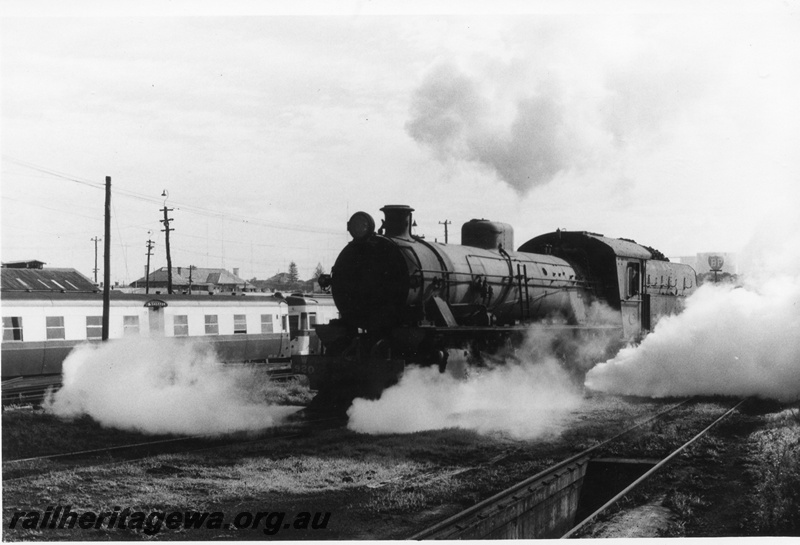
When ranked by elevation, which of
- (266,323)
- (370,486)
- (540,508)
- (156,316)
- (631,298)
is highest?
(631,298)

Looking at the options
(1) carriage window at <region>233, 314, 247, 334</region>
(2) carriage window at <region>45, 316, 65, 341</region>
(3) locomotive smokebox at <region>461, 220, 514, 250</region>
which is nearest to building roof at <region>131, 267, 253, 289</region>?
(1) carriage window at <region>233, 314, 247, 334</region>

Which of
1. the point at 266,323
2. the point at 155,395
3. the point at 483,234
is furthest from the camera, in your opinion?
the point at 266,323

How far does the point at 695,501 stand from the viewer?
8250mm

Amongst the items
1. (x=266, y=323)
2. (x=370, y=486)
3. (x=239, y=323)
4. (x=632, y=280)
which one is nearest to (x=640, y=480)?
(x=370, y=486)

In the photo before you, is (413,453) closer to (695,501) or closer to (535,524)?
(535,524)

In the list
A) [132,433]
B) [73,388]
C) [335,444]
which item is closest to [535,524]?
[335,444]

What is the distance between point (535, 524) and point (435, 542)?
6.92 ft

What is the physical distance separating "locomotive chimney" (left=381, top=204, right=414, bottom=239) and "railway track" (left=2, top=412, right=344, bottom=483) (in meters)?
3.48

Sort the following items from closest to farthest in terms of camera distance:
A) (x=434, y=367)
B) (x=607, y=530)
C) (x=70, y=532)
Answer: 1. (x=70, y=532)
2. (x=607, y=530)
3. (x=434, y=367)

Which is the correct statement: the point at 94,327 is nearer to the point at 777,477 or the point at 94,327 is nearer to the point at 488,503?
the point at 488,503

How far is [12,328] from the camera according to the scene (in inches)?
703

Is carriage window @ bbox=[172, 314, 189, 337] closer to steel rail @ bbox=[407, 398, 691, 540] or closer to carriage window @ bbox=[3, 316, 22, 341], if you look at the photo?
carriage window @ bbox=[3, 316, 22, 341]

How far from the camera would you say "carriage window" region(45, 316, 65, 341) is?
18688mm

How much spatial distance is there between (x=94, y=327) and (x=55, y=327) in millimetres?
1215
